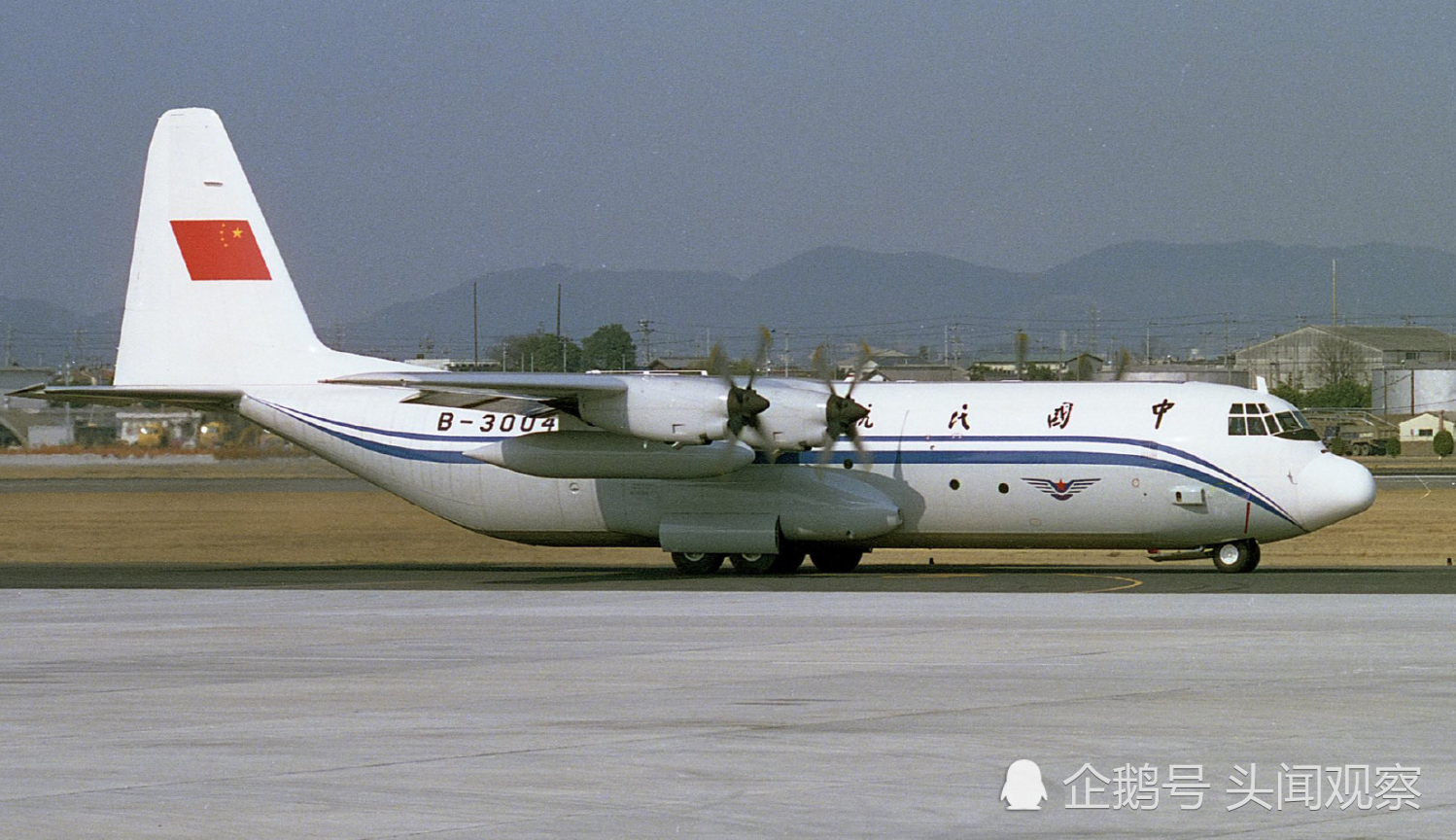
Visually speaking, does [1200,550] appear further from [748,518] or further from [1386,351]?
[1386,351]

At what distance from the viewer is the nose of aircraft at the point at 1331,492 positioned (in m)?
27.8

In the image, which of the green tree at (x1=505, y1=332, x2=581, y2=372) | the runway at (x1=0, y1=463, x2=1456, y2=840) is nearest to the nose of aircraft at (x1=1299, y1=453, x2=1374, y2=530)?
the runway at (x1=0, y1=463, x2=1456, y2=840)

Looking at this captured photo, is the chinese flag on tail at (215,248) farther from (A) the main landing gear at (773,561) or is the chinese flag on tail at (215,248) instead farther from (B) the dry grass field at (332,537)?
(A) the main landing gear at (773,561)

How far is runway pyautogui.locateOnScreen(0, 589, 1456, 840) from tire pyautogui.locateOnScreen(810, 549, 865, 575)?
33.6ft

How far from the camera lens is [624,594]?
2516 centimetres

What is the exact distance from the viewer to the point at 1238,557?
28953mm

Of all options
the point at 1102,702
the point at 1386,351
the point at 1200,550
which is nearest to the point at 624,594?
the point at 1200,550

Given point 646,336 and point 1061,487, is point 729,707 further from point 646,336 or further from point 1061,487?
point 646,336

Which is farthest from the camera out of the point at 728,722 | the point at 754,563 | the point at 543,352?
the point at 543,352

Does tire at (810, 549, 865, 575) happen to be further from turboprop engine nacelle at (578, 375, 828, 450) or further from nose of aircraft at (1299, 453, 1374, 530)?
nose of aircraft at (1299, 453, 1374, 530)

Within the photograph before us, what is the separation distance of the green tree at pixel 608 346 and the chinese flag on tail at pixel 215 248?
61.4 meters

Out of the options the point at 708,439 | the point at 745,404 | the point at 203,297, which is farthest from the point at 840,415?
the point at 203,297

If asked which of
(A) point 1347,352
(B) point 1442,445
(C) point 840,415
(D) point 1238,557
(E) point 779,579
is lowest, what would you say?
(E) point 779,579

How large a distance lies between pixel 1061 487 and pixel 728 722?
17497 millimetres
